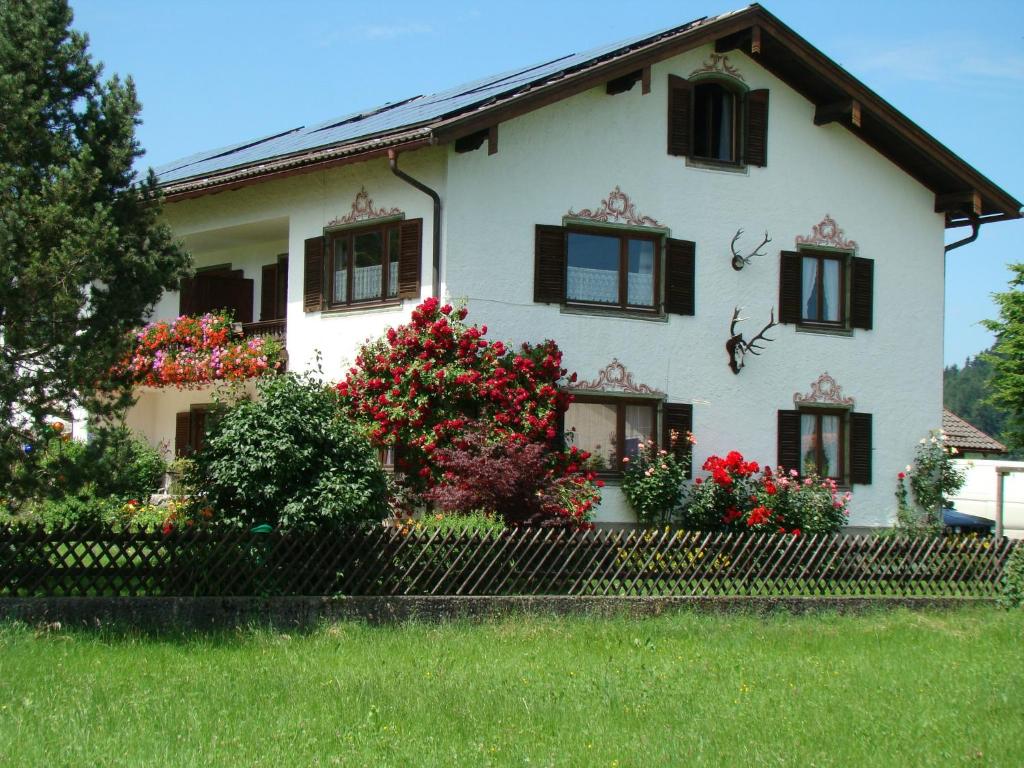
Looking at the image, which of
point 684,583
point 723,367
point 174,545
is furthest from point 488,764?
point 723,367

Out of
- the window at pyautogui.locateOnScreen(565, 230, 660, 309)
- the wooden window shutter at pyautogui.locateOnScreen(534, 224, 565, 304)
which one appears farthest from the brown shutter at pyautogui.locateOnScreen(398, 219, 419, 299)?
the window at pyautogui.locateOnScreen(565, 230, 660, 309)

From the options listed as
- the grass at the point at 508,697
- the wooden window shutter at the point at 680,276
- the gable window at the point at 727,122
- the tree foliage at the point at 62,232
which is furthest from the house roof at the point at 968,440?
the tree foliage at the point at 62,232

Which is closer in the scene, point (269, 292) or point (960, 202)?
point (960, 202)

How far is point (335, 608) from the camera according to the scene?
13.3 meters

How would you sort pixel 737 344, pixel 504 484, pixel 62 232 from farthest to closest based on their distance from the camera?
pixel 737 344
pixel 504 484
pixel 62 232

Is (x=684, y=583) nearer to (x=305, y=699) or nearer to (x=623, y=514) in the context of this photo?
(x=623, y=514)

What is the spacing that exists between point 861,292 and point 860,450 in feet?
8.56

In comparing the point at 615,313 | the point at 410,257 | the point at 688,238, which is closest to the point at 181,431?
the point at 410,257

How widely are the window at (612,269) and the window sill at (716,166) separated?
1.39 m

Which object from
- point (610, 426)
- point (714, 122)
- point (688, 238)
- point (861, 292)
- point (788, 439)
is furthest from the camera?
point (861, 292)

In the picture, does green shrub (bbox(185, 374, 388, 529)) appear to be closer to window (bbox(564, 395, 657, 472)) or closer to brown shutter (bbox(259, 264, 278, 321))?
window (bbox(564, 395, 657, 472))

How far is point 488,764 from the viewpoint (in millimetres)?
7680

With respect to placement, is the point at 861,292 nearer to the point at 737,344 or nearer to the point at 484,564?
the point at 737,344

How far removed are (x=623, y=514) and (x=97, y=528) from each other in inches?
359
